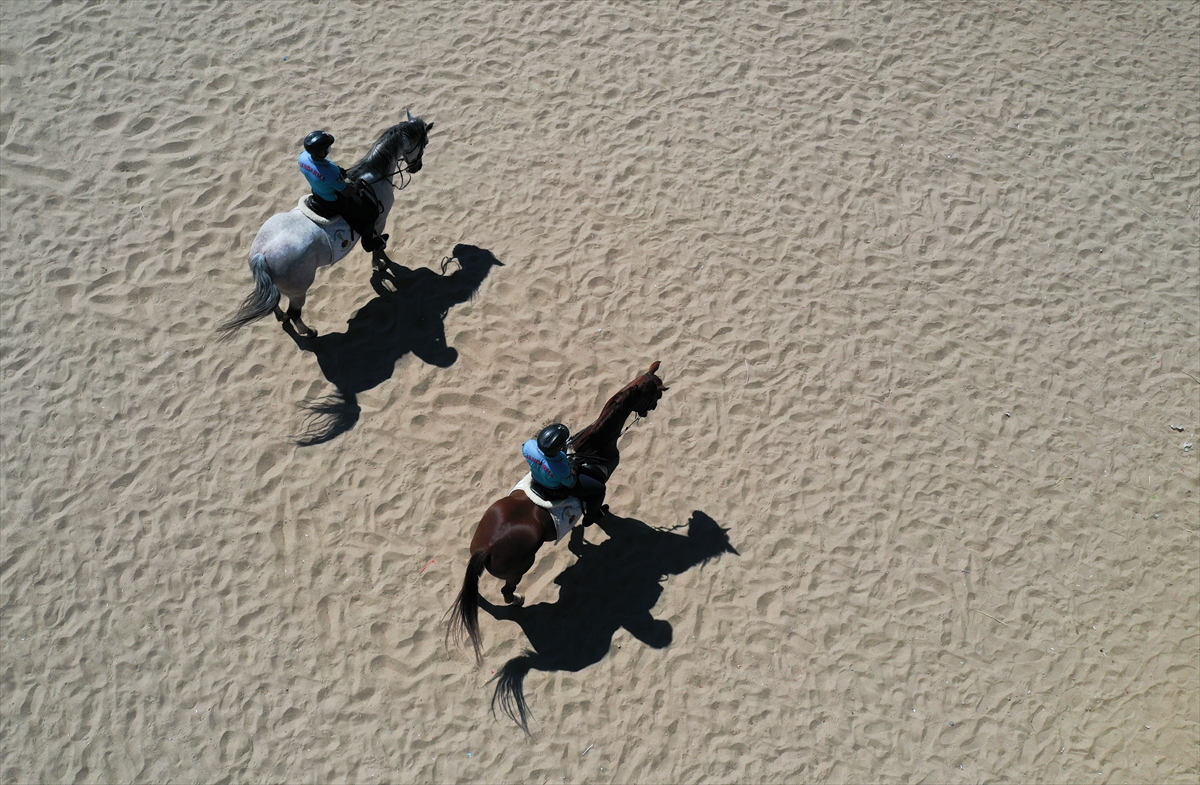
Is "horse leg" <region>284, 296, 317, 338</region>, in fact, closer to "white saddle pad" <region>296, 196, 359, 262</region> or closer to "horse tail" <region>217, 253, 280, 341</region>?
"horse tail" <region>217, 253, 280, 341</region>

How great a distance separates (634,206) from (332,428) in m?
3.64

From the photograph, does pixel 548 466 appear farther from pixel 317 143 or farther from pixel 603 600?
pixel 317 143

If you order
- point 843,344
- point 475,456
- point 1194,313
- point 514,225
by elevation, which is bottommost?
point 475,456

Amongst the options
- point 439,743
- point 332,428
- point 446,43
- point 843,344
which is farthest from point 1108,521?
point 446,43

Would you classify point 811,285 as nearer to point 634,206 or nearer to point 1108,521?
point 634,206

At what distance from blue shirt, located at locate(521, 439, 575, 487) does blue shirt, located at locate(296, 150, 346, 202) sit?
294 centimetres

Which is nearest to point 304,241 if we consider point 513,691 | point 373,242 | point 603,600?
point 373,242

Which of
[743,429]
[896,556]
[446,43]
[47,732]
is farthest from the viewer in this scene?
[446,43]

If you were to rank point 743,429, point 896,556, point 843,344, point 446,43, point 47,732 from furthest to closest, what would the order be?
point 446,43 < point 843,344 < point 743,429 < point 896,556 < point 47,732

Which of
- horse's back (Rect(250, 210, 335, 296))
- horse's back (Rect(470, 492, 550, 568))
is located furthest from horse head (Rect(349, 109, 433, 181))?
horse's back (Rect(470, 492, 550, 568))

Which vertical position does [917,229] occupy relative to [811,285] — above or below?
above

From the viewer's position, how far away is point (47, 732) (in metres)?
5.45

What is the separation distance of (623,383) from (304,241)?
291 cm

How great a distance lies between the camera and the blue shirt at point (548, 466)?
5.25 m
